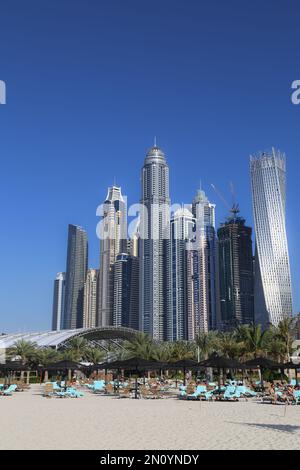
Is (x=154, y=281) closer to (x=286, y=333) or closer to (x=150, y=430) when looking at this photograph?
(x=286, y=333)

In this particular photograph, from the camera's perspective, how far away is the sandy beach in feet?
36.0

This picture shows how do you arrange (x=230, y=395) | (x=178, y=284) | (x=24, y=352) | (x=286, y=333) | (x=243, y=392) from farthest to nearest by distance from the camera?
A: 1. (x=178, y=284)
2. (x=24, y=352)
3. (x=286, y=333)
4. (x=243, y=392)
5. (x=230, y=395)

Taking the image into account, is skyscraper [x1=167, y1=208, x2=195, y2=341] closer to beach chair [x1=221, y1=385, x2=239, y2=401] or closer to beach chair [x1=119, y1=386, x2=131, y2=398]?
beach chair [x1=119, y1=386, x2=131, y2=398]

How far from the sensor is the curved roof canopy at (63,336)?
67.4m

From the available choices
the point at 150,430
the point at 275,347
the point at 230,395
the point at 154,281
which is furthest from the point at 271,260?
Result: the point at 150,430

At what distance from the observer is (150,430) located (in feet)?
43.8

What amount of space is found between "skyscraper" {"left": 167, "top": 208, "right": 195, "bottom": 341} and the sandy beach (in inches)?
5930

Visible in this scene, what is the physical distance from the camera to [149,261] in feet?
616

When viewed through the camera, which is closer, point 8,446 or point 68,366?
point 8,446

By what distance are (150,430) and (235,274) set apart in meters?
180
